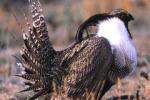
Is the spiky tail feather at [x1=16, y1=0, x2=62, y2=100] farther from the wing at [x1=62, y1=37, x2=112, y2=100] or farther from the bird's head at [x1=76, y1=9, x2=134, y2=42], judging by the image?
the bird's head at [x1=76, y1=9, x2=134, y2=42]

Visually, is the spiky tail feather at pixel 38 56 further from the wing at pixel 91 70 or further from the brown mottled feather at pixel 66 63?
the wing at pixel 91 70

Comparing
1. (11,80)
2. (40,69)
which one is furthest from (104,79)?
(11,80)

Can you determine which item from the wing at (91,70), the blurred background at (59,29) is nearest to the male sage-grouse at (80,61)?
the wing at (91,70)

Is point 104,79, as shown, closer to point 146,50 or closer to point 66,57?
point 66,57

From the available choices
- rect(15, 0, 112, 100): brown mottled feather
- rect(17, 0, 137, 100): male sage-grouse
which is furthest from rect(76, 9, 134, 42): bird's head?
rect(15, 0, 112, 100): brown mottled feather

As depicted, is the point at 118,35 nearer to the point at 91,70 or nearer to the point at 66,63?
the point at 91,70

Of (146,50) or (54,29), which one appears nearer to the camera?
(146,50)
